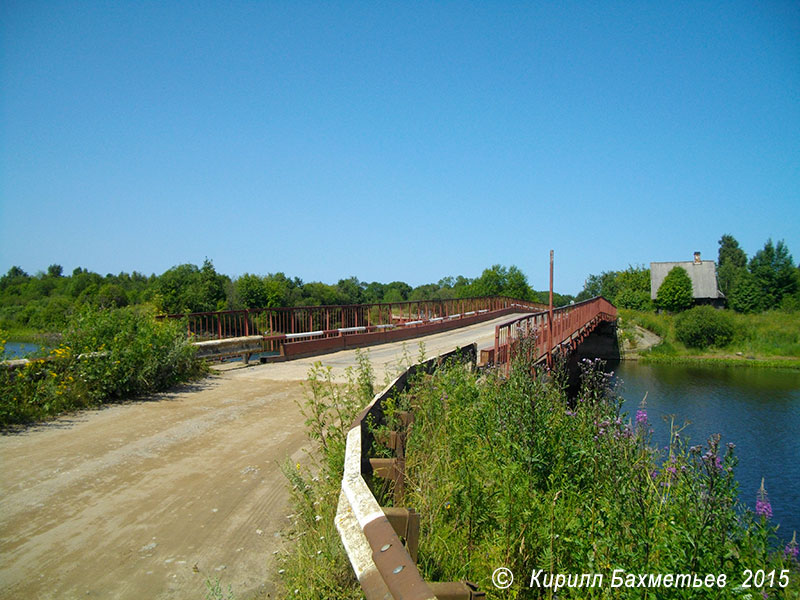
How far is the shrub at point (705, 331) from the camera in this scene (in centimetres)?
4888

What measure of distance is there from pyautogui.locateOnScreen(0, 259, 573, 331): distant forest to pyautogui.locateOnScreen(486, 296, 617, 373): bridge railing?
27.2ft

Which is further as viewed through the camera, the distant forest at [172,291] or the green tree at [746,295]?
the green tree at [746,295]

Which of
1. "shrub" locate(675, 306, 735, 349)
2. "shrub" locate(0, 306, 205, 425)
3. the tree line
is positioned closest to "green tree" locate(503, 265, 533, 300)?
the tree line

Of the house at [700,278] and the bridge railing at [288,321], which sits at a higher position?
the house at [700,278]

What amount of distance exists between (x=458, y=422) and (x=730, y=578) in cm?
319

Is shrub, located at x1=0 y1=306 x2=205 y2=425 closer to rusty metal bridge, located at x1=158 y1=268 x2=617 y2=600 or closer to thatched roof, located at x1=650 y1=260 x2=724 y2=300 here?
rusty metal bridge, located at x1=158 y1=268 x2=617 y2=600

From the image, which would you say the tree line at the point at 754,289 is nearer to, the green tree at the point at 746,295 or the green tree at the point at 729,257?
the green tree at the point at 746,295

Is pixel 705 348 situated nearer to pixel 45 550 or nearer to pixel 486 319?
pixel 486 319

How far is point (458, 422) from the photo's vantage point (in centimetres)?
592

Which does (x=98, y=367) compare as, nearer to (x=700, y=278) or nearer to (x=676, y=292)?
(x=676, y=292)

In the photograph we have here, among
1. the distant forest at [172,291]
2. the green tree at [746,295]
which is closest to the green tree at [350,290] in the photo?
the distant forest at [172,291]

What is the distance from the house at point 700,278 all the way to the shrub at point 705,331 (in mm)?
25616

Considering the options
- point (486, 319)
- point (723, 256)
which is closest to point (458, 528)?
point (486, 319)

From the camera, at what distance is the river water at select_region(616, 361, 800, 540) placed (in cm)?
1229
